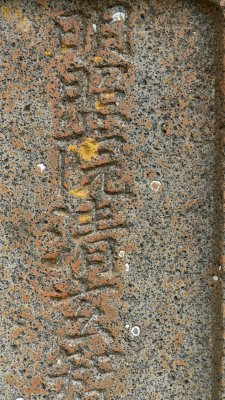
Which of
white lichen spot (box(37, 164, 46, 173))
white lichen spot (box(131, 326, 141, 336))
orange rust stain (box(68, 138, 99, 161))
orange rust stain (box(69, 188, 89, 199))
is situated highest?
orange rust stain (box(68, 138, 99, 161))

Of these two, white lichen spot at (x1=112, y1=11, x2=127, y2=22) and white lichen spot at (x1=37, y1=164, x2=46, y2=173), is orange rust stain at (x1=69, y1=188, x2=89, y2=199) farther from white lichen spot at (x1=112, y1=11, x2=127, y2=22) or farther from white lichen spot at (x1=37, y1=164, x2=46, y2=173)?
white lichen spot at (x1=112, y1=11, x2=127, y2=22)

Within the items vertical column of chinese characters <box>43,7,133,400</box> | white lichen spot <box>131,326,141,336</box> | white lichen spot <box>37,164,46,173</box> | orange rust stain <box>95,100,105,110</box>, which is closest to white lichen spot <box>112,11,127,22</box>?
vertical column of chinese characters <box>43,7,133,400</box>

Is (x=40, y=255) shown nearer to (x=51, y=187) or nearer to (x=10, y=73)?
(x=51, y=187)

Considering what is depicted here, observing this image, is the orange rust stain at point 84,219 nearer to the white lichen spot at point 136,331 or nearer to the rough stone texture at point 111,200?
the rough stone texture at point 111,200

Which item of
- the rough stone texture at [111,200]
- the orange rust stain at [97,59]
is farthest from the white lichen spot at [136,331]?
the orange rust stain at [97,59]

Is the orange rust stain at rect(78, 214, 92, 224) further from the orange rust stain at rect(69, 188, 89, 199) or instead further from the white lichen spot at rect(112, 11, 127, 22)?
the white lichen spot at rect(112, 11, 127, 22)

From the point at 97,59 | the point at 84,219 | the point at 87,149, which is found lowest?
the point at 84,219

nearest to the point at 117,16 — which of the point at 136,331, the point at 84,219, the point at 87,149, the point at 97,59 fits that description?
the point at 97,59

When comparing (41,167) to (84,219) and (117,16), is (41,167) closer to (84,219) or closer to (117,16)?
(84,219)

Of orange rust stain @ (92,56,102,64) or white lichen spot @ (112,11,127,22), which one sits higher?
white lichen spot @ (112,11,127,22)
